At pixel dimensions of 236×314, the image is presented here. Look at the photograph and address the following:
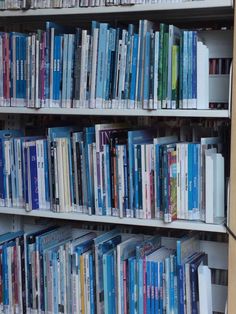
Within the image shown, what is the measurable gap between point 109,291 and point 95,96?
63cm

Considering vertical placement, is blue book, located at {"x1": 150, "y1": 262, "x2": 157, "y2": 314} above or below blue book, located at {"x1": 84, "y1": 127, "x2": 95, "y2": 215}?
below

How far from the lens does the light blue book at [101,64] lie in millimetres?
1605

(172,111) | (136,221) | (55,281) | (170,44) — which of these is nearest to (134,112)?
(172,111)

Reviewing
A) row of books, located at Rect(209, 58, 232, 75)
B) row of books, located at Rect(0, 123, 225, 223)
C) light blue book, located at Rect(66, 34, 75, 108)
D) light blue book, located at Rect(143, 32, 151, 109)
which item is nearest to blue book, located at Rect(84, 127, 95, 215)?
row of books, located at Rect(0, 123, 225, 223)

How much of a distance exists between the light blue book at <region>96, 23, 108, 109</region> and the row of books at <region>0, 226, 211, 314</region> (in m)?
0.47

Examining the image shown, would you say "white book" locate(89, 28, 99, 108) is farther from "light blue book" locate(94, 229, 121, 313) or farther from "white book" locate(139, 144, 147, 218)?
"light blue book" locate(94, 229, 121, 313)

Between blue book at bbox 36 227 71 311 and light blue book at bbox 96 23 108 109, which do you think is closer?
light blue book at bbox 96 23 108 109

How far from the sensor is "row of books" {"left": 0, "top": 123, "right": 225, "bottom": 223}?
1563mm

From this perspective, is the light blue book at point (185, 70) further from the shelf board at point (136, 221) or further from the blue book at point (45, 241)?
the blue book at point (45, 241)

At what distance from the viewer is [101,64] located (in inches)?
63.9

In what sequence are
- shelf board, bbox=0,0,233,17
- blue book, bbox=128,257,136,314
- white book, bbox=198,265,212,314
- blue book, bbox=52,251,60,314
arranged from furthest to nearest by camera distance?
blue book, bbox=52,251,60,314
blue book, bbox=128,257,136,314
white book, bbox=198,265,212,314
shelf board, bbox=0,0,233,17

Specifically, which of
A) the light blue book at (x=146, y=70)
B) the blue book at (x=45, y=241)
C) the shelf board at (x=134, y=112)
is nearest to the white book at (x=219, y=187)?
the shelf board at (x=134, y=112)

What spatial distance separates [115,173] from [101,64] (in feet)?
1.10

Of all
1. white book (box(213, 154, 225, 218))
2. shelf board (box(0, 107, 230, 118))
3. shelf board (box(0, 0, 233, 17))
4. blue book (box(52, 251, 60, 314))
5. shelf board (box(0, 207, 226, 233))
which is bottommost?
blue book (box(52, 251, 60, 314))
